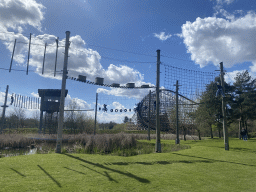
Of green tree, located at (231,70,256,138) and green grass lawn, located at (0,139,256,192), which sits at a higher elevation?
green tree, located at (231,70,256,138)

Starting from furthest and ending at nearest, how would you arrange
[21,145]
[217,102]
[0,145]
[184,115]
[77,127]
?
[77,127]
[184,115]
[217,102]
[21,145]
[0,145]

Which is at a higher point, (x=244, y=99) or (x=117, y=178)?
(x=244, y=99)

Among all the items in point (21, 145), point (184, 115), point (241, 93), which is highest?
point (241, 93)

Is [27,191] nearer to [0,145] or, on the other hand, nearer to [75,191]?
[75,191]

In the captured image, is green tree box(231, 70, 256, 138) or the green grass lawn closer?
the green grass lawn

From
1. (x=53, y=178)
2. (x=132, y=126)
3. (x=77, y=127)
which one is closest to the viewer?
(x=53, y=178)

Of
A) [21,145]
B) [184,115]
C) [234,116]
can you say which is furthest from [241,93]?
[21,145]

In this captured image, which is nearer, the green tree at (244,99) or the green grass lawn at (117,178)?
the green grass lawn at (117,178)

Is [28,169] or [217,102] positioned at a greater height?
[217,102]

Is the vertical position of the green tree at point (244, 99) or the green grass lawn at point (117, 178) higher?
the green tree at point (244, 99)

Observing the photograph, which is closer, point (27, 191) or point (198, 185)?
point (27, 191)

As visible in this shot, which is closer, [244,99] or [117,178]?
[117,178]

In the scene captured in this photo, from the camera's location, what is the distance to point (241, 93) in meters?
34.3

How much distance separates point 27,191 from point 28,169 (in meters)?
2.83
